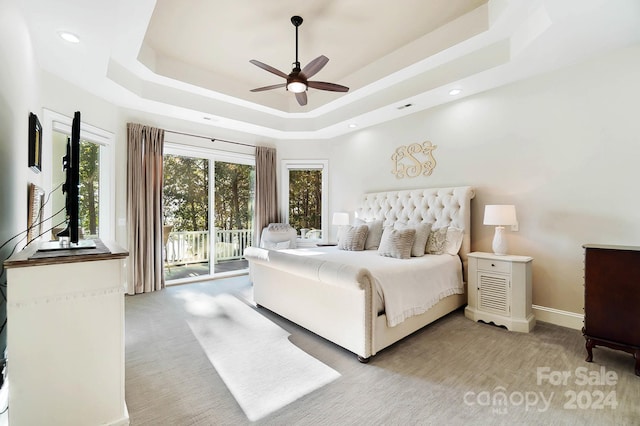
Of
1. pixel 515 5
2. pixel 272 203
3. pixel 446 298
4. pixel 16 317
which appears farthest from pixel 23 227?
pixel 515 5

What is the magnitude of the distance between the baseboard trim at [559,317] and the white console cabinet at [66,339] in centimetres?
400

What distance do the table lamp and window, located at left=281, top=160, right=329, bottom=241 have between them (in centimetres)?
335

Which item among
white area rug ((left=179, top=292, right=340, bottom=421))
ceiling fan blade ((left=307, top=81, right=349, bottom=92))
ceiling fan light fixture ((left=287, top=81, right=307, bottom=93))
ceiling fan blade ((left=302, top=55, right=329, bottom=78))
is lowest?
white area rug ((left=179, top=292, right=340, bottom=421))

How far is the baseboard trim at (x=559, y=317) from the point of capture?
298cm

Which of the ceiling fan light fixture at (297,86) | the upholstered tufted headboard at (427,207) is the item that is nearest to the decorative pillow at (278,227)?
the upholstered tufted headboard at (427,207)

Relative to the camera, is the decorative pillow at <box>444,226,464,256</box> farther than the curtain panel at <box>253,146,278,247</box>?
No

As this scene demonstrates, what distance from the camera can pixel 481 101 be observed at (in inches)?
146

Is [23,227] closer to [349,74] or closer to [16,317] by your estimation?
[16,317]

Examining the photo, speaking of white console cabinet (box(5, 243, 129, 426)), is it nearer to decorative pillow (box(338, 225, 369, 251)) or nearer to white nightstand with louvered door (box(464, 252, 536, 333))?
decorative pillow (box(338, 225, 369, 251))

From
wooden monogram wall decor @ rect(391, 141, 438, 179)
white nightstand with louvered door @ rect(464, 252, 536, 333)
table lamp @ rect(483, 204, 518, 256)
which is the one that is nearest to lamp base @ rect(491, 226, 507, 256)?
table lamp @ rect(483, 204, 518, 256)

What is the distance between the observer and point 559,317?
309 cm

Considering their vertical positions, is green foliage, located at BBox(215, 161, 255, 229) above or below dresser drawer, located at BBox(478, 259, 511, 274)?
above

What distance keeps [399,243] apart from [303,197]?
123 inches

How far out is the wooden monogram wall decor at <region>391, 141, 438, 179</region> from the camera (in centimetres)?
426
